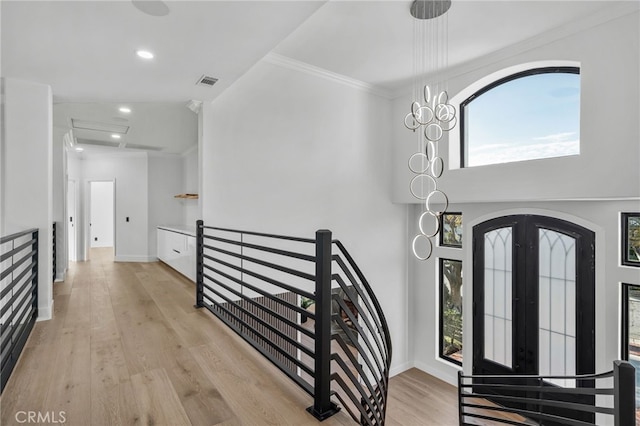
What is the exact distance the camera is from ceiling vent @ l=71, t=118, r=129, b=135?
4844 mm

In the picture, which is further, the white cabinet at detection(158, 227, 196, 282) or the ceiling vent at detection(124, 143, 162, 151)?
the ceiling vent at detection(124, 143, 162, 151)

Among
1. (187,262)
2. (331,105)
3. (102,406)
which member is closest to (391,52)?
(331,105)

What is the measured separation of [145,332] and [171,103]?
2.69 meters

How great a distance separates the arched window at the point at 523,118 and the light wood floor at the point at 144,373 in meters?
4.39

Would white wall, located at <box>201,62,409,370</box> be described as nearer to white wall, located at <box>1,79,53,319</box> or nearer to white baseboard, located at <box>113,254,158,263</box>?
white wall, located at <box>1,79,53,319</box>

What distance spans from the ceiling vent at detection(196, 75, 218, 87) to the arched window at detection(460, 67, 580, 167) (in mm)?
3985

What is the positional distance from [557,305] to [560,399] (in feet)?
4.15

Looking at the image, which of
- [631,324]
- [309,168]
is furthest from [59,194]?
[631,324]

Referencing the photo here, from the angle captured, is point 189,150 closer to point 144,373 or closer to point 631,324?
point 144,373

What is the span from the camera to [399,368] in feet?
19.6

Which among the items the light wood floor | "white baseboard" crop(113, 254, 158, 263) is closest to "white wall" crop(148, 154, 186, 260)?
"white baseboard" crop(113, 254, 158, 263)

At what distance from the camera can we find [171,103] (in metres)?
4.02

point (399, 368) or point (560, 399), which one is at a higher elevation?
point (560, 399)

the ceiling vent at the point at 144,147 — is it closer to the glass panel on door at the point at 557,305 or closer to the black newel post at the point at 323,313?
the black newel post at the point at 323,313
